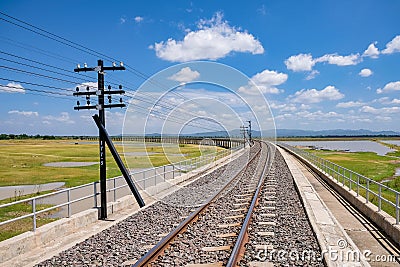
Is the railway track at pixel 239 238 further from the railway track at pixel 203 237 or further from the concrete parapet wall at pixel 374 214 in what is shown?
the concrete parapet wall at pixel 374 214

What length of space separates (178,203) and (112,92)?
507cm

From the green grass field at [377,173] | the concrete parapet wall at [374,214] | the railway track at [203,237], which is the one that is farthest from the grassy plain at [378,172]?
the railway track at [203,237]

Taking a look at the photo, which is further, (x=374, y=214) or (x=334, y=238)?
(x=374, y=214)

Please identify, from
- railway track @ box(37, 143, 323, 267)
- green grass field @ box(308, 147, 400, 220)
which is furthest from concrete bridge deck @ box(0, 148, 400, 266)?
green grass field @ box(308, 147, 400, 220)

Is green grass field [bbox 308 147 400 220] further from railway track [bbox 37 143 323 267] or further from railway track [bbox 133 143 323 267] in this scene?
railway track [bbox 37 143 323 267]

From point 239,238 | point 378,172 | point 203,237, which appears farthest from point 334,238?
point 378,172

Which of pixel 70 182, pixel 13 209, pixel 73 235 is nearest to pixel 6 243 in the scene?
pixel 73 235

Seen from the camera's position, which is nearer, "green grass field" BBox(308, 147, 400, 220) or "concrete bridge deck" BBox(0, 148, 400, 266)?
Result: "concrete bridge deck" BBox(0, 148, 400, 266)

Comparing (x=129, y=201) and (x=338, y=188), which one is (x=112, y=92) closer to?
(x=129, y=201)

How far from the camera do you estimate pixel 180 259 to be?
7.37 m

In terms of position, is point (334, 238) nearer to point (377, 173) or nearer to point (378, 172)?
point (377, 173)

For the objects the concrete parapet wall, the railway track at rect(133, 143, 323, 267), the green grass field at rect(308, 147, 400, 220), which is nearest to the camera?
the railway track at rect(133, 143, 323, 267)

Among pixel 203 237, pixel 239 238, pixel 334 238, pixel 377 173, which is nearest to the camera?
pixel 239 238

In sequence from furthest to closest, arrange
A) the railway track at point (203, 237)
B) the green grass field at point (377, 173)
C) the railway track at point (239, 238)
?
1. the green grass field at point (377, 173)
2. the railway track at point (203, 237)
3. the railway track at point (239, 238)
